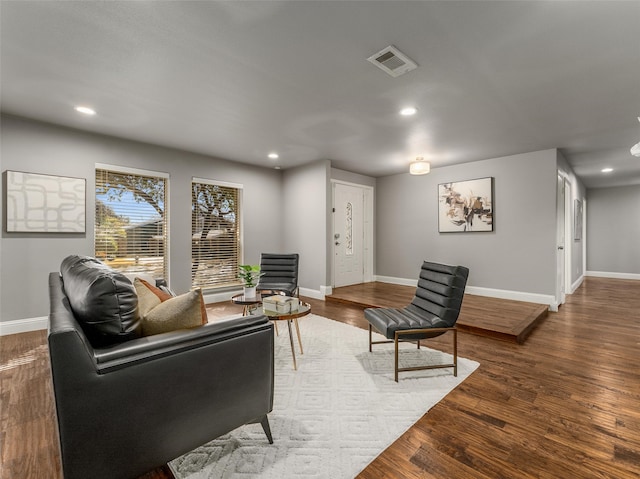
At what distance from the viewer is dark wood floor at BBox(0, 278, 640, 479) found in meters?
1.55

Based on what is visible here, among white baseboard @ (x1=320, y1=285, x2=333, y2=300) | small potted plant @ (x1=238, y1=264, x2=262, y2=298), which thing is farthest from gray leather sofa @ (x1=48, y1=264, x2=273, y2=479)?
white baseboard @ (x1=320, y1=285, x2=333, y2=300)

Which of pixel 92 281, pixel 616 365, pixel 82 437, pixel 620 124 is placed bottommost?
pixel 616 365

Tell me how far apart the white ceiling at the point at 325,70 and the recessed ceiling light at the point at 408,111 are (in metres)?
0.10

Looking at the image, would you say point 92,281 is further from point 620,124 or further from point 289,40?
point 620,124

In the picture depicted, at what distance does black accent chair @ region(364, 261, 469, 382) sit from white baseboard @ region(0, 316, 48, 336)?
13.0ft

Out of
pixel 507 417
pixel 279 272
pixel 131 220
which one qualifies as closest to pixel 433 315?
pixel 507 417

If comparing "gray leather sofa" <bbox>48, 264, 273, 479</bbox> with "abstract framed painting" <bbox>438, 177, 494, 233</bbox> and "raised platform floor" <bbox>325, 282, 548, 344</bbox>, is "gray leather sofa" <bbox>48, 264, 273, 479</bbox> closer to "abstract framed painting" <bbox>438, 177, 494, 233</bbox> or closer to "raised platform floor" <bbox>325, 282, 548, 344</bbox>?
"raised platform floor" <bbox>325, 282, 548, 344</bbox>

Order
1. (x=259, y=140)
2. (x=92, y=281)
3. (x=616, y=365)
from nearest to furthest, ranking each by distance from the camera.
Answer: (x=92, y=281)
(x=616, y=365)
(x=259, y=140)

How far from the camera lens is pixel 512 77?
2.59 meters

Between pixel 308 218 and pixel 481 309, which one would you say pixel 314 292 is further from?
pixel 481 309

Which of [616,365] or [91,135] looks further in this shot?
[91,135]

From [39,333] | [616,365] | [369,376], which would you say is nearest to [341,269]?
[369,376]

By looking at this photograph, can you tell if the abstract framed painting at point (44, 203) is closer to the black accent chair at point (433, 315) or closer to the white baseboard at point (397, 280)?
the black accent chair at point (433, 315)

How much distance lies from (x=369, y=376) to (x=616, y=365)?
89.8 inches
